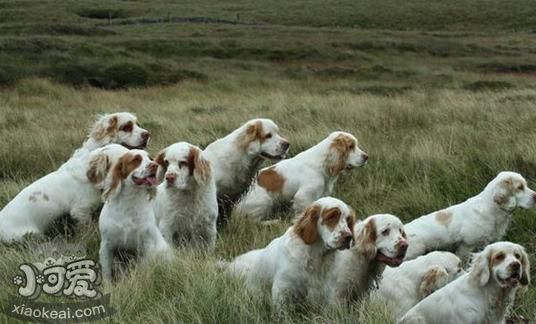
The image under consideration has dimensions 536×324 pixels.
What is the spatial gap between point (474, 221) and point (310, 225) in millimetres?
2119

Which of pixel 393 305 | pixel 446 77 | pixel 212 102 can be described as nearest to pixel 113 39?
pixel 446 77

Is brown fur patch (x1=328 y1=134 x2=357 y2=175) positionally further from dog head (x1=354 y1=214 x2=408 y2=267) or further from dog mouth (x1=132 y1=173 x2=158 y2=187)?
dog mouth (x1=132 y1=173 x2=158 y2=187)

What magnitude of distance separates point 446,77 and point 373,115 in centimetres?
1709

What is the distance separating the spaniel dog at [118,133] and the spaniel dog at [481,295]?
3.74 meters

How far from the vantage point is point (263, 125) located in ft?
25.8

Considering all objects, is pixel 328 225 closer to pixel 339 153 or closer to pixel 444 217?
pixel 444 217

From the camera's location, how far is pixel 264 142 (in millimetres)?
7879

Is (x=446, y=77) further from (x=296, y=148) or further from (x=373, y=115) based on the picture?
(x=296, y=148)

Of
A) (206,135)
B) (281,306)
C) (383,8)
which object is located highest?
(281,306)

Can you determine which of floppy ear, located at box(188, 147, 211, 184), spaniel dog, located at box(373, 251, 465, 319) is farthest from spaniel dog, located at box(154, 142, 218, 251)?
spaniel dog, located at box(373, 251, 465, 319)

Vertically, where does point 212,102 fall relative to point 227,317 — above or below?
below

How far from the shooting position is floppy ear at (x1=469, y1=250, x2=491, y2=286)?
508 cm

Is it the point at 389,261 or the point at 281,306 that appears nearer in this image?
the point at 281,306

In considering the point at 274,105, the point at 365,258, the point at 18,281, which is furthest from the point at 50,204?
the point at 274,105
